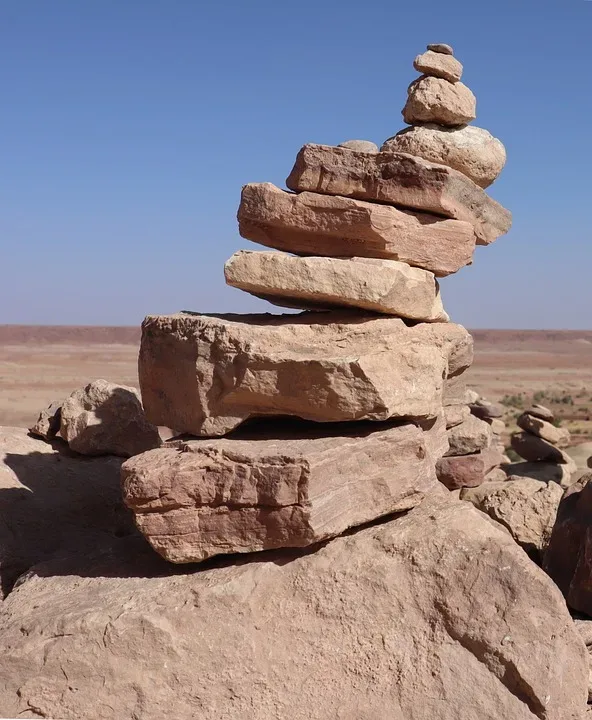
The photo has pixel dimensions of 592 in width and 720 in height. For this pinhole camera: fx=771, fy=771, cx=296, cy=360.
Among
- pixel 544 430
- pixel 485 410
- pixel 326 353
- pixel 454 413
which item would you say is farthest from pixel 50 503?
pixel 544 430

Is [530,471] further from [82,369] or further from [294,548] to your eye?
[82,369]

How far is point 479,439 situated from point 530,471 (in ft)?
18.4

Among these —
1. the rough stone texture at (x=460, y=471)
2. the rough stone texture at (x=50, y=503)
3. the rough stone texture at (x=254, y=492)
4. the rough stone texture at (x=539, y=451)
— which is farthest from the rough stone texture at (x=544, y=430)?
the rough stone texture at (x=254, y=492)

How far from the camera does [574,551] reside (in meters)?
6.75

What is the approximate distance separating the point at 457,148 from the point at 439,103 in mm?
390

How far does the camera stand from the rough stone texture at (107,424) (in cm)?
761

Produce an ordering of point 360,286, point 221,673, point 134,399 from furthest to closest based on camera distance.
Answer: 1. point 134,399
2. point 360,286
3. point 221,673

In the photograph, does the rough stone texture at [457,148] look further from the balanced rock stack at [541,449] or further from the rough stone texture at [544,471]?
the balanced rock stack at [541,449]

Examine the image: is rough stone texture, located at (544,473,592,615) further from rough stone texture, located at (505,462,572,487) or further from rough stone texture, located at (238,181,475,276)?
rough stone texture, located at (505,462,572,487)

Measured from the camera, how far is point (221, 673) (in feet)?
14.9

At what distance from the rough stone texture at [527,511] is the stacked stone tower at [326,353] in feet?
7.17

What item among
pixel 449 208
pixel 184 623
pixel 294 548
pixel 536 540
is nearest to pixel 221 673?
pixel 184 623

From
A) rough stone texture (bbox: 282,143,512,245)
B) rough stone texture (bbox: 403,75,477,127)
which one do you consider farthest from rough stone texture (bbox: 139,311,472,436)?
rough stone texture (bbox: 403,75,477,127)

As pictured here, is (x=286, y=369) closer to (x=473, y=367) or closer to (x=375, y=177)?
(x=375, y=177)
